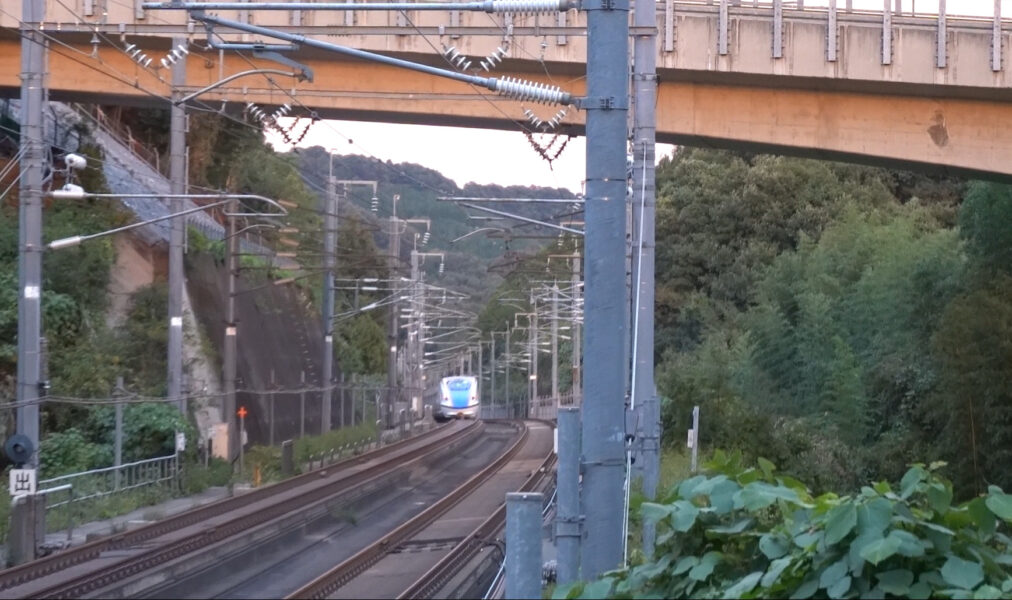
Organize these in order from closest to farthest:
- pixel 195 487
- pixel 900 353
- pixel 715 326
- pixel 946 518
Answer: pixel 946 518, pixel 195 487, pixel 900 353, pixel 715 326

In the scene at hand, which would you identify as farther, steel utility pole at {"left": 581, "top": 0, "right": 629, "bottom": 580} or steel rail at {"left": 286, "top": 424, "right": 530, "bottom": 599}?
steel rail at {"left": 286, "top": 424, "right": 530, "bottom": 599}

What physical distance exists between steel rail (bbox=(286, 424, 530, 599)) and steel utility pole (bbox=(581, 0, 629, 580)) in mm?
7399

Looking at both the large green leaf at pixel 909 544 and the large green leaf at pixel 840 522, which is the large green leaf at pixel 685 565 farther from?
the large green leaf at pixel 909 544

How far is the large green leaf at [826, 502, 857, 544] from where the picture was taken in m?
6.12

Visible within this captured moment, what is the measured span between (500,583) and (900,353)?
21673 mm

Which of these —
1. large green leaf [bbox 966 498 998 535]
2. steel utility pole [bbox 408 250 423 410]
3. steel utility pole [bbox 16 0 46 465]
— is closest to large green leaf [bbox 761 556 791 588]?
large green leaf [bbox 966 498 998 535]

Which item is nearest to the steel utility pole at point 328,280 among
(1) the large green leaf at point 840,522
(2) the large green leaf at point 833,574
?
(1) the large green leaf at point 840,522

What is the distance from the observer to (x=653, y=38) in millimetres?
15875

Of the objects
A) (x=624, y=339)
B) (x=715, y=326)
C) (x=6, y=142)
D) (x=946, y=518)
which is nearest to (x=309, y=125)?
(x=624, y=339)

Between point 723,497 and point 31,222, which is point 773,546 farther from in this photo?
point 31,222

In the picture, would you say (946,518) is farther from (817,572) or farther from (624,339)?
(624,339)

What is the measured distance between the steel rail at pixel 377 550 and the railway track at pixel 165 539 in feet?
8.84

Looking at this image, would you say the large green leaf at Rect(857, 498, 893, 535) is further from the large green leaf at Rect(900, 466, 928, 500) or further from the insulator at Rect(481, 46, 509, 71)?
the insulator at Rect(481, 46, 509, 71)

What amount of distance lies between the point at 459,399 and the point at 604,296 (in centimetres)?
7104
